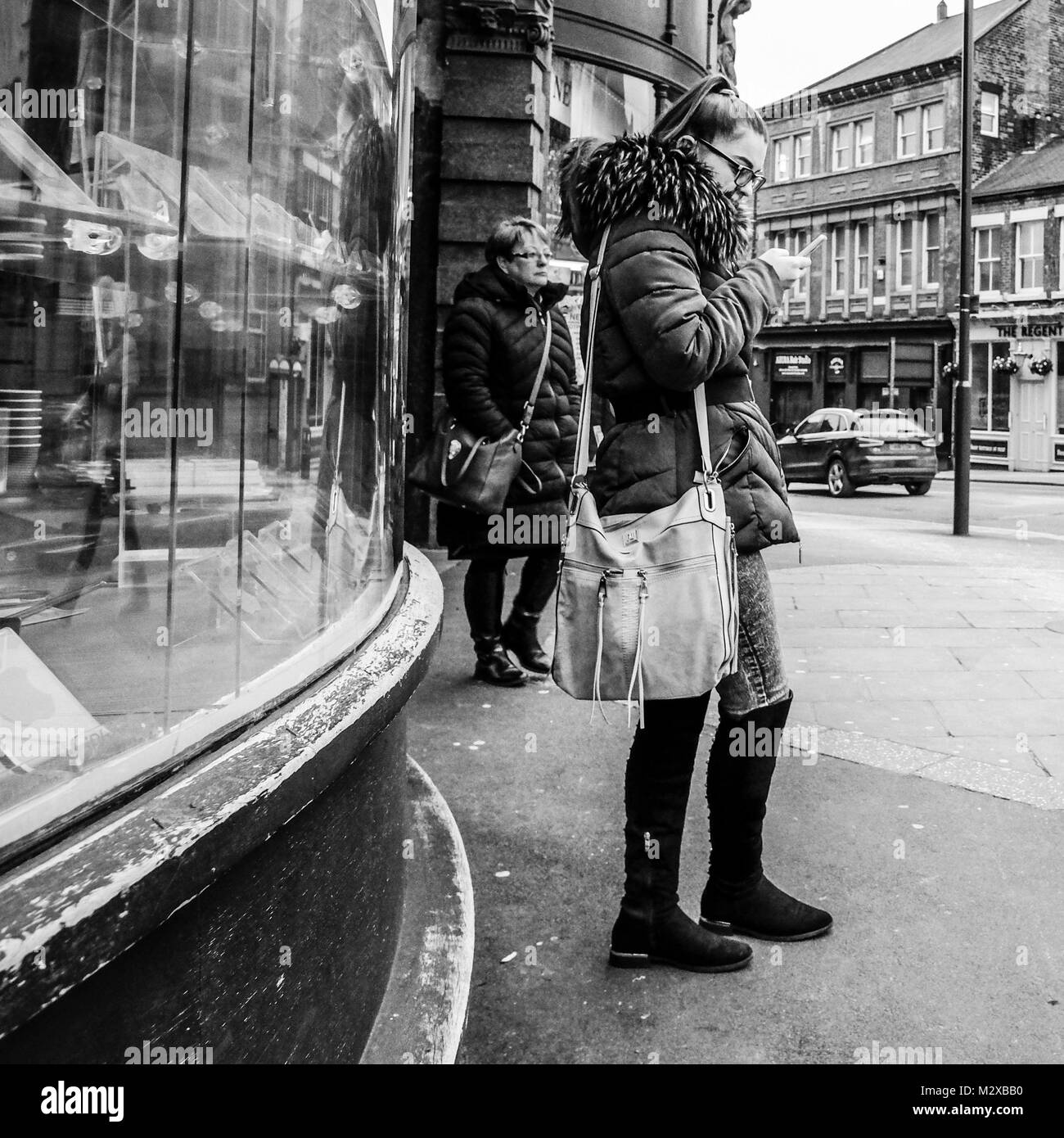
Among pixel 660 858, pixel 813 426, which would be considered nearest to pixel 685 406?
pixel 660 858

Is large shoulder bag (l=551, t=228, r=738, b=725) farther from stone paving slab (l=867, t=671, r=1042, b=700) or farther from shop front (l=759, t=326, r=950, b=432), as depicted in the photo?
shop front (l=759, t=326, r=950, b=432)

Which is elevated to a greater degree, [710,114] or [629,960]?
[710,114]

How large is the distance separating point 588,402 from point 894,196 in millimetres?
39046

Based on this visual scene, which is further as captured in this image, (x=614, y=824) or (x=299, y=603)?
(x=614, y=824)

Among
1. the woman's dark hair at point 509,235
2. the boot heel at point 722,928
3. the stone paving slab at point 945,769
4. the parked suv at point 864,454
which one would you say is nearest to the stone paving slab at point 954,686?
the stone paving slab at point 945,769

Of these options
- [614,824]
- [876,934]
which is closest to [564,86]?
[614,824]

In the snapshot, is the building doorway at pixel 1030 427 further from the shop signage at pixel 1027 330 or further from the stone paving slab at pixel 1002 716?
the stone paving slab at pixel 1002 716

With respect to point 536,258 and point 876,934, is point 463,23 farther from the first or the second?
point 876,934

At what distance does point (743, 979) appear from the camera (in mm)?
2760

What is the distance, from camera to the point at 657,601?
2.58 metres

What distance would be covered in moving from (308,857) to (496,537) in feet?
10.9

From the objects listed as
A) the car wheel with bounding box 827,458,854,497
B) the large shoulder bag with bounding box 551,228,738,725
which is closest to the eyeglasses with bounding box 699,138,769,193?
the large shoulder bag with bounding box 551,228,738,725

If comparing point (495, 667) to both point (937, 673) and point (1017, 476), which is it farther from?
point (1017, 476)

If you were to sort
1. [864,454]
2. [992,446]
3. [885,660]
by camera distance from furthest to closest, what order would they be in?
[992,446], [864,454], [885,660]
